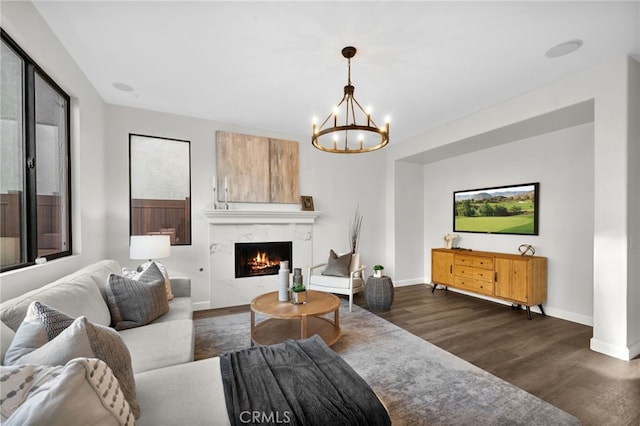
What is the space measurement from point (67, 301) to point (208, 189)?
2.74m

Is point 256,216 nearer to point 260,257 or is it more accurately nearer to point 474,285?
point 260,257

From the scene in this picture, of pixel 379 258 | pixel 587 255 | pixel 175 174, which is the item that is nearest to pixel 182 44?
pixel 175 174

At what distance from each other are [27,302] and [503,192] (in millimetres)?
5334

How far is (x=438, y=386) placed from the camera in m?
2.22

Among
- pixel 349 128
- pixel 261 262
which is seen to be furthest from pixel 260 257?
pixel 349 128

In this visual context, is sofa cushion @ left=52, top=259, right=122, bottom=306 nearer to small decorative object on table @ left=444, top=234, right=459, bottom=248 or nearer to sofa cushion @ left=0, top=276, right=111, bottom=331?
sofa cushion @ left=0, top=276, right=111, bottom=331

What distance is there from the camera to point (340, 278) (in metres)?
4.25

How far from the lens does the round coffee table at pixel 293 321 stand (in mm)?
2695

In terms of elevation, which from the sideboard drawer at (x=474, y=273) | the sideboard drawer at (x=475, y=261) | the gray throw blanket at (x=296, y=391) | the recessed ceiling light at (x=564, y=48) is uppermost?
the recessed ceiling light at (x=564, y=48)

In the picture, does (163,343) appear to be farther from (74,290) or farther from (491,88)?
(491,88)

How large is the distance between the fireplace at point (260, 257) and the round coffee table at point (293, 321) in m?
1.33

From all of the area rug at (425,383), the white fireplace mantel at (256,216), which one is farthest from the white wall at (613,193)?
the white fireplace mantel at (256,216)

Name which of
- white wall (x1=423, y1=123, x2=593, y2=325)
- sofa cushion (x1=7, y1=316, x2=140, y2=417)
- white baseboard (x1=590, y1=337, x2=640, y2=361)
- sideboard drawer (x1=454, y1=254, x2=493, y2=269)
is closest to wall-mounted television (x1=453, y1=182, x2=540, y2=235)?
white wall (x1=423, y1=123, x2=593, y2=325)

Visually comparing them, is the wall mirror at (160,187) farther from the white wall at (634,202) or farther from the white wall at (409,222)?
the white wall at (634,202)
